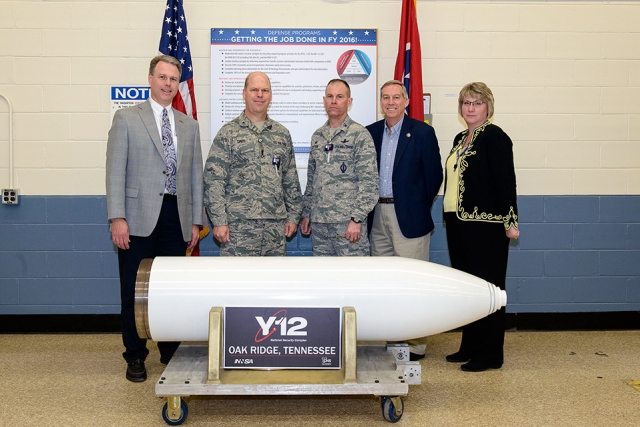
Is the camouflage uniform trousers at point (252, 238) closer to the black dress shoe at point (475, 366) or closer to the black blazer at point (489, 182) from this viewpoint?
the black blazer at point (489, 182)

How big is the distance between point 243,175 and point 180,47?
1.21 metres

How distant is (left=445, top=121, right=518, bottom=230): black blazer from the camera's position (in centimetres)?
328

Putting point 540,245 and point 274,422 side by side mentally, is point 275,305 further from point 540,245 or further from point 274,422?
point 540,245

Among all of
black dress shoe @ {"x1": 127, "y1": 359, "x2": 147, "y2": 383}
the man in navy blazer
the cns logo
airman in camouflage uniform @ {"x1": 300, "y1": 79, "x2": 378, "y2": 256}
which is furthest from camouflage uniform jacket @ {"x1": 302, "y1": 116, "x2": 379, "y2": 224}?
black dress shoe @ {"x1": 127, "y1": 359, "x2": 147, "y2": 383}

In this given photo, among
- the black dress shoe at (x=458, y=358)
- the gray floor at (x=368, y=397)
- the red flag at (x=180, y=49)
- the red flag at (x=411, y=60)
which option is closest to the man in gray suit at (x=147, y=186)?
the gray floor at (x=368, y=397)

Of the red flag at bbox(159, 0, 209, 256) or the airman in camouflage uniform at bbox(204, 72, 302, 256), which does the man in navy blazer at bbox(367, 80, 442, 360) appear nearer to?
the airman in camouflage uniform at bbox(204, 72, 302, 256)

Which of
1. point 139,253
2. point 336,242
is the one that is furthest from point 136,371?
point 336,242

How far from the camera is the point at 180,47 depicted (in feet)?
12.9

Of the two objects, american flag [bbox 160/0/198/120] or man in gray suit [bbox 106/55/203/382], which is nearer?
man in gray suit [bbox 106/55/203/382]

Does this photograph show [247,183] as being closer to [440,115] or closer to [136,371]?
[136,371]

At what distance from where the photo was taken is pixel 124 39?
4.07 m

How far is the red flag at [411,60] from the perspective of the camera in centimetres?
394

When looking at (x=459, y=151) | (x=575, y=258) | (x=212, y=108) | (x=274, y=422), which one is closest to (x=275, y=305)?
(x=274, y=422)

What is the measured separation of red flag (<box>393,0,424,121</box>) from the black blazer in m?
0.70
